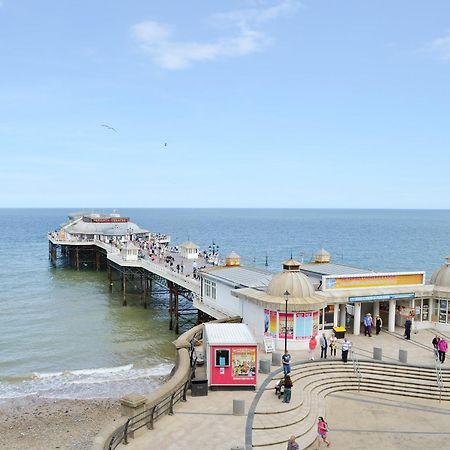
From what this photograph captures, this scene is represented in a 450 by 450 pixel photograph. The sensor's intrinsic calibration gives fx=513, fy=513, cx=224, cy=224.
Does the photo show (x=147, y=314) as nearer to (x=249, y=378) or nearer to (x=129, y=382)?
(x=129, y=382)

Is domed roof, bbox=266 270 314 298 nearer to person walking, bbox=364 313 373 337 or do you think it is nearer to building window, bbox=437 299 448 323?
person walking, bbox=364 313 373 337

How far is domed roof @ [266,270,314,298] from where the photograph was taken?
23500 mm

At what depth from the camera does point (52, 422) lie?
21.8 metres

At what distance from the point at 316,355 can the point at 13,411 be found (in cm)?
1372

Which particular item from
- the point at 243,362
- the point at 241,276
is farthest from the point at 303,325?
the point at 241,276

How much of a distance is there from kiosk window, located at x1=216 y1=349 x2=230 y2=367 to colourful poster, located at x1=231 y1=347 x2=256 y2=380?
0.57 feet

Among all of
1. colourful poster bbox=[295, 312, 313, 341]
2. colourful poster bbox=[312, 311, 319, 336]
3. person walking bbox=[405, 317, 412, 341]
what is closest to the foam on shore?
colourful poster bbox=[295, 312, 313, 341]

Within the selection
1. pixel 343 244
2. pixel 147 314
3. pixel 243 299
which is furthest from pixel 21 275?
pixel 343 244

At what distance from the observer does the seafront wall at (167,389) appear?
1322 centimetres

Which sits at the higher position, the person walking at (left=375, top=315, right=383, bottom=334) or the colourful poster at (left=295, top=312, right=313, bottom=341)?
the colourful poster at (left=295, top=312, right=313, bottom=341)

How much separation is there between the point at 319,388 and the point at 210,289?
13.2 meters

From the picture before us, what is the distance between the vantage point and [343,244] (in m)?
126

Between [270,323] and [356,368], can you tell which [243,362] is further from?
[270,323]

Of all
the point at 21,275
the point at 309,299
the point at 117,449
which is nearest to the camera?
the point at 117,449
